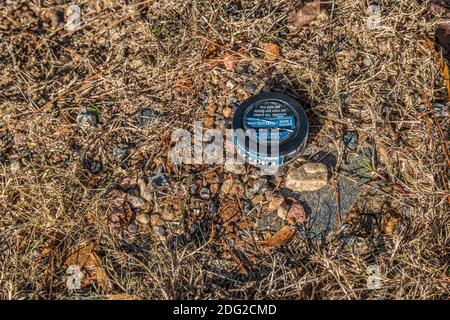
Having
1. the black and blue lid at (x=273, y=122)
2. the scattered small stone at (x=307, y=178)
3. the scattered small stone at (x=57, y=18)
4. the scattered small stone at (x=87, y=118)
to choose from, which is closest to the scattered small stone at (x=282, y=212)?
the scattered small stone at (x=307, y=178)

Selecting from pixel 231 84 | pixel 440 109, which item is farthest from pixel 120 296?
pixel 440 109

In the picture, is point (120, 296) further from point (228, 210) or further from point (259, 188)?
point (259, 188)

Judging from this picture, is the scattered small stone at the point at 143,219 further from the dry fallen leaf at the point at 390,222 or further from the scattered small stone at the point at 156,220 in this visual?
the dry fallen leaf at the point at 390,222

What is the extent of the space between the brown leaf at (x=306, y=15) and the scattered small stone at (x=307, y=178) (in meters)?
1.04

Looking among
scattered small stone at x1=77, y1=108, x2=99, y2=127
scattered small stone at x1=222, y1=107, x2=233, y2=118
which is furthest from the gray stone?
scattered small stone at x1=77, y1=108, x2=99, y2=127

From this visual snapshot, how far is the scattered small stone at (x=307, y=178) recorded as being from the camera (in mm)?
2939

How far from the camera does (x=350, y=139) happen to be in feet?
10.1

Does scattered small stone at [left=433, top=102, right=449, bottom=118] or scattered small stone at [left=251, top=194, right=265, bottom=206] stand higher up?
scattered small stone at [left=433, top=102, right=449, bottom=118]

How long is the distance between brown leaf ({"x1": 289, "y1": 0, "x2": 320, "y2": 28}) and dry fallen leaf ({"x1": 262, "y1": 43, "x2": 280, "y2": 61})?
0.73 feet

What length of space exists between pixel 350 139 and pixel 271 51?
30.9 inches

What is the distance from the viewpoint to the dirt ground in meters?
2.76

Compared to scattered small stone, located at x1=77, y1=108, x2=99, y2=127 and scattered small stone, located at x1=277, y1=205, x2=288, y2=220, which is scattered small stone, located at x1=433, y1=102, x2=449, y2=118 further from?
scattered small stone, located at x1=77, y1=108, x2=99, y2=127
